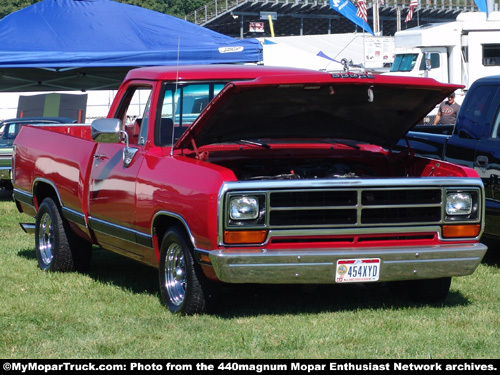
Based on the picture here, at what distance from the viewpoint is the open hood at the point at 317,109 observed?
630cm

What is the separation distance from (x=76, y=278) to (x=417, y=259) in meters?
3.33

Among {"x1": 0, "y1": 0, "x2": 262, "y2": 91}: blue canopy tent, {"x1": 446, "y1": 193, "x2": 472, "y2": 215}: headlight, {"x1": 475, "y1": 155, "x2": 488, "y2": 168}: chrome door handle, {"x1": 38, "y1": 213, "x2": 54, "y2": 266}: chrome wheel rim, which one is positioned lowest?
{"x1": 38, "y1": 213, "x2": 54, "y2": 266}: chrome wheel rim

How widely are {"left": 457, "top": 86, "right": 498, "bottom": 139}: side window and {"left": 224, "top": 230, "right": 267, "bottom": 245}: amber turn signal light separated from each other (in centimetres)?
341

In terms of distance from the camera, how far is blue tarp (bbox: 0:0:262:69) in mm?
16438

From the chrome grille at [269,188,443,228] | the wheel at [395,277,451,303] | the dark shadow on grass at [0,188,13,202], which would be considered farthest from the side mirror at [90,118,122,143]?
the dark shadow on grass at [0,188,13,202]

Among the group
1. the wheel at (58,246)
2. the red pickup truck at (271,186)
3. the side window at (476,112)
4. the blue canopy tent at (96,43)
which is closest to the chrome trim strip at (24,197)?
the wheel at (58,246)

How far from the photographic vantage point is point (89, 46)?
16.8 meters

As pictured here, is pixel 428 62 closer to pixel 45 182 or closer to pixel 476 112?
pixel 476 112

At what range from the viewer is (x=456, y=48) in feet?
82.6

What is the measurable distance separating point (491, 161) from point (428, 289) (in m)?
1.87

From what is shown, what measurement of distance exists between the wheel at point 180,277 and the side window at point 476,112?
3.47 meters

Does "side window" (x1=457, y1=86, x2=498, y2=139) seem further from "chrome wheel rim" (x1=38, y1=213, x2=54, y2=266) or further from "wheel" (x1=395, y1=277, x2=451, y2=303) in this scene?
"chrome wheel rim" (x1=38, y1=213, x2=54, y2=266)
